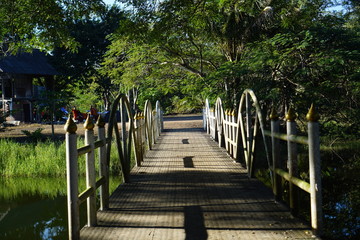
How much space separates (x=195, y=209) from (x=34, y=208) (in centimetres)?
494

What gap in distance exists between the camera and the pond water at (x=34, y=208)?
7.34 m

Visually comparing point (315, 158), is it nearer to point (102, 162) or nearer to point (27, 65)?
point (102, 162)

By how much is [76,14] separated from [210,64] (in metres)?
9.38

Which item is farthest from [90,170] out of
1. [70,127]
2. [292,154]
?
[292,154]

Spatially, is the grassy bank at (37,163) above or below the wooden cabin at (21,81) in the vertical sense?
below

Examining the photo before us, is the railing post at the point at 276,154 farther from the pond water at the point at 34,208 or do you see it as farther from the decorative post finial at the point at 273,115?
the pond water at the point at 34,208

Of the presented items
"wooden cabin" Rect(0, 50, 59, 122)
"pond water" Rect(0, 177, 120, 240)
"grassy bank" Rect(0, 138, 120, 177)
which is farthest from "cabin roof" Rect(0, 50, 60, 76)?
"pond water" Rect(0, 177, 120, 240)

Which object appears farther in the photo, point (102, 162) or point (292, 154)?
point (102, 162)

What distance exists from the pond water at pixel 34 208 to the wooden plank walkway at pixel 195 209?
1.59 meters

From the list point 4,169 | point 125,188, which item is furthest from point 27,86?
point 125,188

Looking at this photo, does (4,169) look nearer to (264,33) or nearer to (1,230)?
(1,230)

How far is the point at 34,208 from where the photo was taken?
9000 millimetres

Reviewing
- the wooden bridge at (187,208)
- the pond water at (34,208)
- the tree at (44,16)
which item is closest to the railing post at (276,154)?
the wooden bridge at (187,208)

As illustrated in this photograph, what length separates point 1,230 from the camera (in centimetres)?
750
